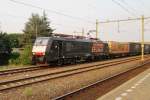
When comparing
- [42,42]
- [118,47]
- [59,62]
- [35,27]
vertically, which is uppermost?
[35,27]

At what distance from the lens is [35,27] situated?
91.4m

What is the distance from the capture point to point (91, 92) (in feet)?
45.4

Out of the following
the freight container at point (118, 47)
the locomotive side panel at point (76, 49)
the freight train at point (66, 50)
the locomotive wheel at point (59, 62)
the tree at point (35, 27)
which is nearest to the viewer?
the freight train at point (66, 50)

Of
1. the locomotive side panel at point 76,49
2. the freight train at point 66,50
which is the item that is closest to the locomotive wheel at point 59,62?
the freight train at point 66,50

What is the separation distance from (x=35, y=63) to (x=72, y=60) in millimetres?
4567

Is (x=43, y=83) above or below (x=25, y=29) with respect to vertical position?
below

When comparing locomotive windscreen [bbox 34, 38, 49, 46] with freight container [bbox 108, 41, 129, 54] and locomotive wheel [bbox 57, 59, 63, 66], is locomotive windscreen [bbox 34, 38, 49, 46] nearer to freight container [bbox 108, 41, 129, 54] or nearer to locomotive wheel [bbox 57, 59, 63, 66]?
locomotive wheel [bbox 57, 59, 63, 66]

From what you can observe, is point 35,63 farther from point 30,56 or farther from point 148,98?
point 148,98

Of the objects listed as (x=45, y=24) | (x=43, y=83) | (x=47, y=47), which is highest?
(x=45, y=24)

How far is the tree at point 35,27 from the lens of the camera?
87363 mm

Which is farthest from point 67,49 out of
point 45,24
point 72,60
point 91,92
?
point 45,24

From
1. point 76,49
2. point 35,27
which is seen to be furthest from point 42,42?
point 35,27

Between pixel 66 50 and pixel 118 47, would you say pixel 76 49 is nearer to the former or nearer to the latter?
pixel 66 50

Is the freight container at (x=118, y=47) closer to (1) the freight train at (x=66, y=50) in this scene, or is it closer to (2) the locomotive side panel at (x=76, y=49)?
(1) the freight train at (x=66, y=50)
